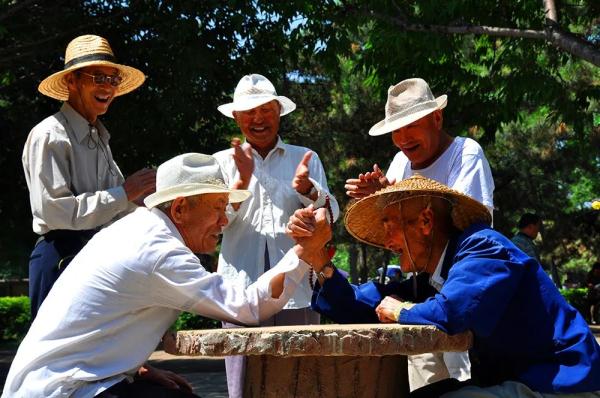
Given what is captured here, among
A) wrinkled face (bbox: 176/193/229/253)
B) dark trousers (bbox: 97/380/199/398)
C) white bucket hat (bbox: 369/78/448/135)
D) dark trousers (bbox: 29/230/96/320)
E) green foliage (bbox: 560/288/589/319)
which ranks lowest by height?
green foliage (bbox: 560/288/589/319)

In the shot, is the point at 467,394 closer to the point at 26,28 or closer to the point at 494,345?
the point at 494,345

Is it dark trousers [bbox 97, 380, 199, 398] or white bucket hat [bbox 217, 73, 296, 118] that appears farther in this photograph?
white bucket hat [bbox 217, 73, 296, 118]

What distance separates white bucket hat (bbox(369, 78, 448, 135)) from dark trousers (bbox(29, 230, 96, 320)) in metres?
1.62

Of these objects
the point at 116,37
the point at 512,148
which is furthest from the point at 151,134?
the point at 512,148

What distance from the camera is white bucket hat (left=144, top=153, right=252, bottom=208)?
137 inches

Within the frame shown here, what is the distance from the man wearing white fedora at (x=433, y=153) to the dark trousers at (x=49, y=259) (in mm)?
1378

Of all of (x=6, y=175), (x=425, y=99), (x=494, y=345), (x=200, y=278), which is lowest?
(x=6, y=175)

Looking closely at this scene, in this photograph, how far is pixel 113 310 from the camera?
3301 millimetres

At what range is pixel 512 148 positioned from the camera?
23516 millimetres

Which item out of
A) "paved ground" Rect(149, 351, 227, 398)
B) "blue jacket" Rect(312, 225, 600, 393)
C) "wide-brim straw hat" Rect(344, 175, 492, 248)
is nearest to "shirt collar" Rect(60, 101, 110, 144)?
"wide-brim straw hat" Rect(344, 175, 492, 248)

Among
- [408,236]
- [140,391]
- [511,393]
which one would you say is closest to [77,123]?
[140,391]

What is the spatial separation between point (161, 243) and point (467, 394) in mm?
1183

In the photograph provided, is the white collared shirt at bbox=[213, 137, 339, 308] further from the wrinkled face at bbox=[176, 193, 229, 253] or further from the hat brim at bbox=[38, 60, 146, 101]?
the wrinkled face at bbox=[176, 193, 229, 253]

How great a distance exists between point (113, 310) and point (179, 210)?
450mm
